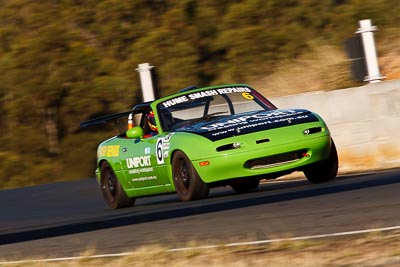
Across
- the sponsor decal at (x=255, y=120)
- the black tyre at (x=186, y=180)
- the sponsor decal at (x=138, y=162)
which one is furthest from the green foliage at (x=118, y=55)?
the black tyre at (x=186, y=180)

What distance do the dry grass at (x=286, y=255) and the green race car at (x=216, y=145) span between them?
4.14m

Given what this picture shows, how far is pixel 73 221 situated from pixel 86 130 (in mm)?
15787

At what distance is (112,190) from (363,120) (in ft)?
11.8

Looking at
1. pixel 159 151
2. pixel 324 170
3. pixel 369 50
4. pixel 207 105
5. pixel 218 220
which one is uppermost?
pixel 369 50

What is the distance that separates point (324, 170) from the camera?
12.8 m

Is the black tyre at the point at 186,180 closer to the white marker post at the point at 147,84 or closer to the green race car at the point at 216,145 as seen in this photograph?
the green race car at the point at 216,145

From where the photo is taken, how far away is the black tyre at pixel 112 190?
14.5m

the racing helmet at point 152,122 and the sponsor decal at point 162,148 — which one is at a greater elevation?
the racing helmet at point 152,122

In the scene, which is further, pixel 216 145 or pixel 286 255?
pixel 216 145

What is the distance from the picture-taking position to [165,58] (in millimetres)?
29297

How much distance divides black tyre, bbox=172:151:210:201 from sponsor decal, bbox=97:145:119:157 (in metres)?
1.83

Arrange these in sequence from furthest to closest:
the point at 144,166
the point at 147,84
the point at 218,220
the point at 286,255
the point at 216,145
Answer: the point at 147,84 < the point at 144,166 < the point at 216,145 < the point at 218,220 < the point at 286,255

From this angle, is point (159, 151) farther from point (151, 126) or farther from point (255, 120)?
point (255, 120)

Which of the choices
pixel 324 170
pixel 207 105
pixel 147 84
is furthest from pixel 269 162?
pixel 147 84
